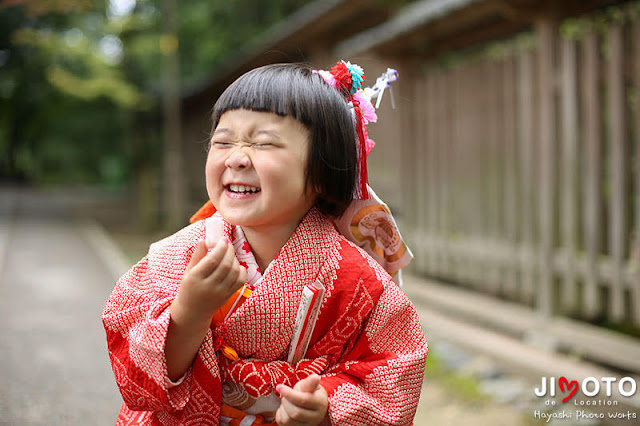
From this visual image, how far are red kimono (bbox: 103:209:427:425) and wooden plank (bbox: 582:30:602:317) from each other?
3.50 metres

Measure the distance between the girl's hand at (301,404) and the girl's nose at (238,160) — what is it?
21.7 inches

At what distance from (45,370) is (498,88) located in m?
4.59

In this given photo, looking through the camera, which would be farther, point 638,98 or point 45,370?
point 45,370

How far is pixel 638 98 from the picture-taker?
4.13m

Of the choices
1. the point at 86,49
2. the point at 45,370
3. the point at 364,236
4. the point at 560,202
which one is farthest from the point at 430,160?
the point at 86,49

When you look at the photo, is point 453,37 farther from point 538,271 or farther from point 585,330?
point 585,330

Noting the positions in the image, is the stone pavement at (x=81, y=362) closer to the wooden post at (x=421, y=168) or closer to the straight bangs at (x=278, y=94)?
the wooden post at (x=421, y=168)

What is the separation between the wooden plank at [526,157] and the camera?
17.2 ft

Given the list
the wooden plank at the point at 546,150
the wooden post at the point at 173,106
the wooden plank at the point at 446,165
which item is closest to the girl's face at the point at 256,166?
the wooden plank at the point at 546,150

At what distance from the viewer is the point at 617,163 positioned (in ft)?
14.4

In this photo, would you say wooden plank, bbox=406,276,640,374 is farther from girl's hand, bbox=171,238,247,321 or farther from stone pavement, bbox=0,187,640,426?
girl's hand, bbox=171,238,247,321

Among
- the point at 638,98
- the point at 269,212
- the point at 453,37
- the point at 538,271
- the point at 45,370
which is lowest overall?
the point at 45,370

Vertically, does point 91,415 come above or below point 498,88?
below

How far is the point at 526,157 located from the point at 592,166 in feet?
2.31
